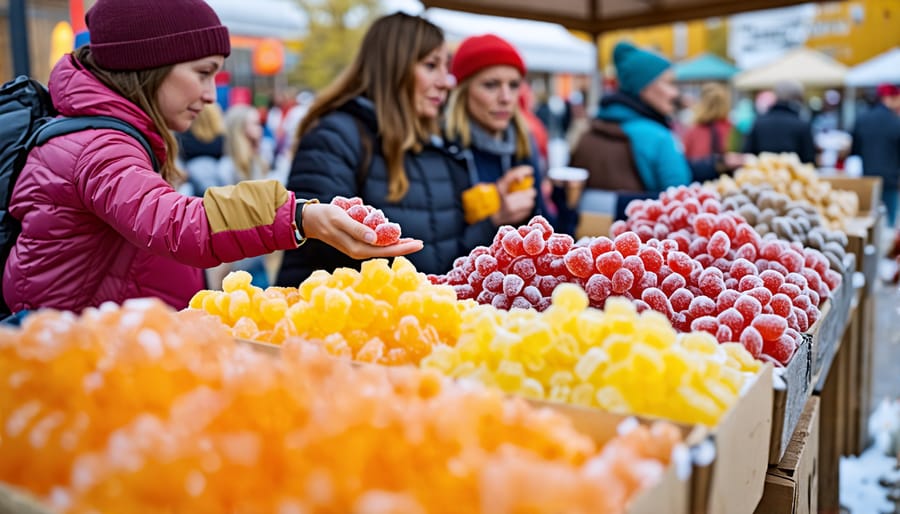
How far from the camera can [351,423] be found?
2.53 feet

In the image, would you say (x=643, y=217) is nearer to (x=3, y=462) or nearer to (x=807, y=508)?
(x=807, y=508)

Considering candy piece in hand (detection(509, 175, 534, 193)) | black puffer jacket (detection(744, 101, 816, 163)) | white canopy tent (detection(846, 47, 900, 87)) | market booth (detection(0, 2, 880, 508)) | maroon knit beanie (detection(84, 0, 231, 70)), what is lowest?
market booth (detection(0, 2, 880, 508))

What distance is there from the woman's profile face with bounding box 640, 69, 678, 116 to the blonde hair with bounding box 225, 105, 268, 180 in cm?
309

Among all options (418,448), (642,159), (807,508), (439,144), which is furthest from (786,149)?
(418,448)

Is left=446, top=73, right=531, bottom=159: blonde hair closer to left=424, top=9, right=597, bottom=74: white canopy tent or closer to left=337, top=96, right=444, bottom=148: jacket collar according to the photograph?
left=337, top=96, right=444, bottom=148: jacket collar

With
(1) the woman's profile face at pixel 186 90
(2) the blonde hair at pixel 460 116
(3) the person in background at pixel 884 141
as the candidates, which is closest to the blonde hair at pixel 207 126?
(2) the blonde hair at pixel 460 116

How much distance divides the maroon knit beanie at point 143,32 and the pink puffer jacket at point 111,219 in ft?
0.24

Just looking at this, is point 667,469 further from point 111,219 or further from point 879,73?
point 879,73

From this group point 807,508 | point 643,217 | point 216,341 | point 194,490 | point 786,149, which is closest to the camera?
point 194,490

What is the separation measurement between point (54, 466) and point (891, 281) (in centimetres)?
679

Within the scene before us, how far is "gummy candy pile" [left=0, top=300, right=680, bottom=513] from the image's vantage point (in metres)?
0.73

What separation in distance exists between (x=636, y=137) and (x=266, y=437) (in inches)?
119

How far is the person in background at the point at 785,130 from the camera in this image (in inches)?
231

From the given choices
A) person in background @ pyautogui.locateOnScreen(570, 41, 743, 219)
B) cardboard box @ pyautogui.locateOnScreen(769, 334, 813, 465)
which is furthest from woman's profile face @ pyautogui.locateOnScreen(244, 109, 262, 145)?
cardboard box @ pyautogui.locateOnScreen(769, 334, 813, 465)
